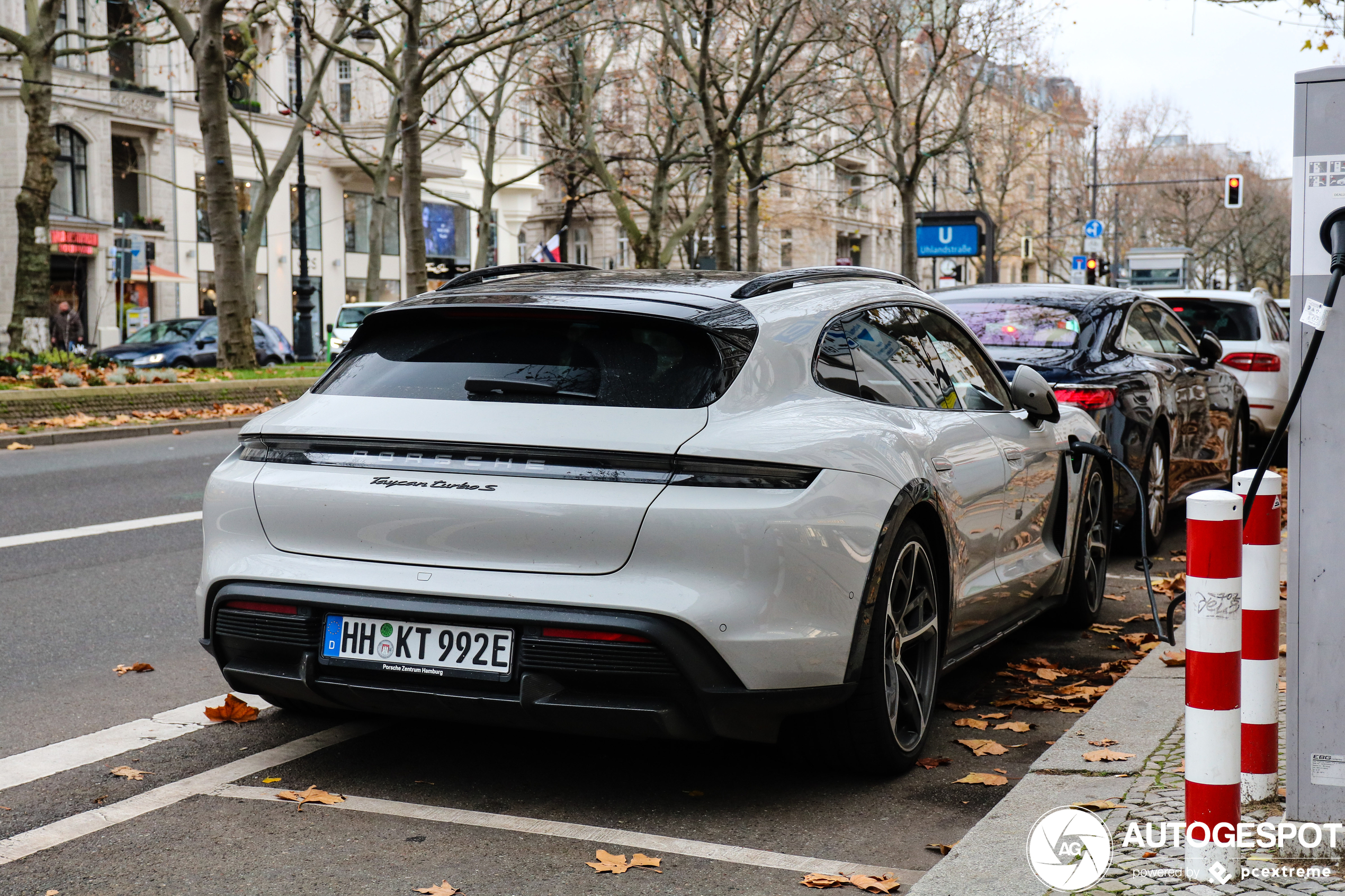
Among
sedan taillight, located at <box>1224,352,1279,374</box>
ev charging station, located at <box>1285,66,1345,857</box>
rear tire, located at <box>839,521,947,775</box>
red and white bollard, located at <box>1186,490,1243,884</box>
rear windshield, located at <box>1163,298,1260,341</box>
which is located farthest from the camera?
rear windshield, located at <box>1163,298,1260,341</box>

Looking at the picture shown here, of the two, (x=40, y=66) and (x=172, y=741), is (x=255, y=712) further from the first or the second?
(x=40, y=66)

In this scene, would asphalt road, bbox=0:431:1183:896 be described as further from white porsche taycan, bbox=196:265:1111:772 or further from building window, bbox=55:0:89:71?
building window, bbox=55:0:89:71

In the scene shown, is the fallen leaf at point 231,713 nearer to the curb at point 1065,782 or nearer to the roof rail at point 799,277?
the roof rail at point 799,277

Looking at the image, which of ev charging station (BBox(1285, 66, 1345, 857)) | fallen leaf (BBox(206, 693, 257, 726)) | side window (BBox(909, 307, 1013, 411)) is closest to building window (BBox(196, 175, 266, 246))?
side window (BBox(909, 307, 1013, 411))

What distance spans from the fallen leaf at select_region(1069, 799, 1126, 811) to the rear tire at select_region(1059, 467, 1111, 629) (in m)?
2.76

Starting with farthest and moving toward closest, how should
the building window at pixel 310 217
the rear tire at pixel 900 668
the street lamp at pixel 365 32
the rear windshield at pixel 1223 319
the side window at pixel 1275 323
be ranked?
the building window at pixel 310 217 → the street lamp at pixel 365 32 → the side window at pixel 1275 323 → the rear windshield at pixel 1223 319 → the rear tire at pixel 900 668

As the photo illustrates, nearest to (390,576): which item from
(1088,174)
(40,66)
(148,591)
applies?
(148,591)

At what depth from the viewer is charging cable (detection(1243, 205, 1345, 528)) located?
3250mm

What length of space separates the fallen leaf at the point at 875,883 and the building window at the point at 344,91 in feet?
165

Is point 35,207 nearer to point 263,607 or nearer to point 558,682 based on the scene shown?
point 263,607

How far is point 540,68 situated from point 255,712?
38.0 metres

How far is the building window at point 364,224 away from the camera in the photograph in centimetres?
5262

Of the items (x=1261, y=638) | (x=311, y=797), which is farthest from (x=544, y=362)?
(x=1261, y=638)

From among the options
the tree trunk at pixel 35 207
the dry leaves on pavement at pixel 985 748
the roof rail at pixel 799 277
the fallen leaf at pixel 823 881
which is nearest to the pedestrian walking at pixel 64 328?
the tree trunk at pixel 35 207
